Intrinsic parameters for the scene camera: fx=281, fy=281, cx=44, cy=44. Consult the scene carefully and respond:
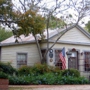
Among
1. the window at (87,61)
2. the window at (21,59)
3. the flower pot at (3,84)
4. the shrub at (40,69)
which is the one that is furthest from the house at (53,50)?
the flower pot at (3,84)

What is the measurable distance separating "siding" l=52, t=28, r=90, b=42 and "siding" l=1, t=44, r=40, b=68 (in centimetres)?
288

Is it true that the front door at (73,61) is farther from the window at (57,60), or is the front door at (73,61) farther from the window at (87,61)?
the window at (57,60)

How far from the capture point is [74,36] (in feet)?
90.5

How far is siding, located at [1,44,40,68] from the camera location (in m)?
25.6

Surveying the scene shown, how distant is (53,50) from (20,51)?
9.94 ft

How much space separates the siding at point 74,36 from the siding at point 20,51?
2.88 m

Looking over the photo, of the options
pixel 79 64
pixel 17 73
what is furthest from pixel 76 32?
pixel 17 73

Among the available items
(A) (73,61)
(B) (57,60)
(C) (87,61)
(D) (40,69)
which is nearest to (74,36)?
(A) (73,61)

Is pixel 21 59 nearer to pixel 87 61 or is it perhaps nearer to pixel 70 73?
pixel 70 73

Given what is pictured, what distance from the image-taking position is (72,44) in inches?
1066

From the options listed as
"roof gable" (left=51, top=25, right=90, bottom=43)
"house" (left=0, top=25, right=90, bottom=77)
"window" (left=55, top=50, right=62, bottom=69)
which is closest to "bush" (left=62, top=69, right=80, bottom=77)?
"house" (left=0, top=25, right=90, bottom=77)

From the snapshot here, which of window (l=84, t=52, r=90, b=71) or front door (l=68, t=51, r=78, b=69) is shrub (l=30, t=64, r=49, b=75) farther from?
window (l=84, t=52, r=90, b=71)

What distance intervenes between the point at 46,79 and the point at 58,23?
21.4ft

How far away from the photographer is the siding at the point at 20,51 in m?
25.6
